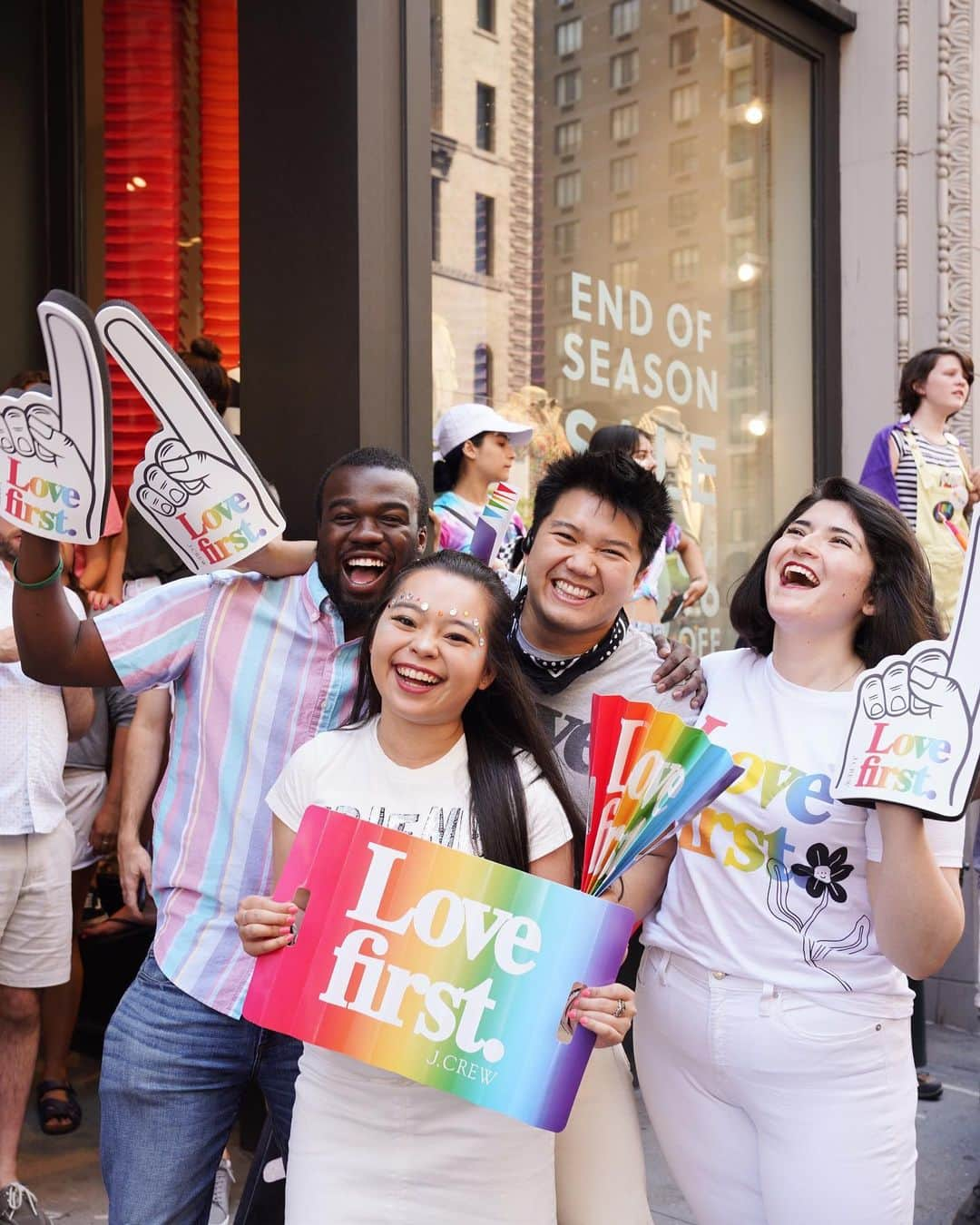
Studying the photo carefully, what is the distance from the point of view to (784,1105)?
1971mm

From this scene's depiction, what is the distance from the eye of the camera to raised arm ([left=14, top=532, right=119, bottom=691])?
7.20 ft

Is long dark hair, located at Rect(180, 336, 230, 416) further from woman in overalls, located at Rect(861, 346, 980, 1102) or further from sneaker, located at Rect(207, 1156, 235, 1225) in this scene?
woman in overalls, located at Rect(861, 346, 980, 1102)

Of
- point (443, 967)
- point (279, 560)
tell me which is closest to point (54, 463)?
point (279, 560)

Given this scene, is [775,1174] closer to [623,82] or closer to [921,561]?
[921,561]

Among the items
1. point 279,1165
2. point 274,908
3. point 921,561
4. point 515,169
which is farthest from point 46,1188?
point 515,169

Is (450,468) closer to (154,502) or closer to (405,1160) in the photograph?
(154,502)

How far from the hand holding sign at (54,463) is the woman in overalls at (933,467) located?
3.88 m

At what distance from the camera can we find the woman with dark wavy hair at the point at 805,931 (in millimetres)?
1916

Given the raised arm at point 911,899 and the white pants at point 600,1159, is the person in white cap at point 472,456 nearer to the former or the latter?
the white pants at point 600,1159

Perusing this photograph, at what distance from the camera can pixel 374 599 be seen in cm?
236

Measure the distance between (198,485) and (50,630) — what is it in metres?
0.36

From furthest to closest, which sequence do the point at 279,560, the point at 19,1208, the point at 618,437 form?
1. the point at 618,437
2. the point at 19,1208
3. the point at 279,560

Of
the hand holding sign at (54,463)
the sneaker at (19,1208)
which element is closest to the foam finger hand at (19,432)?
the hand holding sign at (54,463)

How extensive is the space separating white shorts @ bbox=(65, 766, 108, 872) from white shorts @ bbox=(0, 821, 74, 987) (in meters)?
0.55
